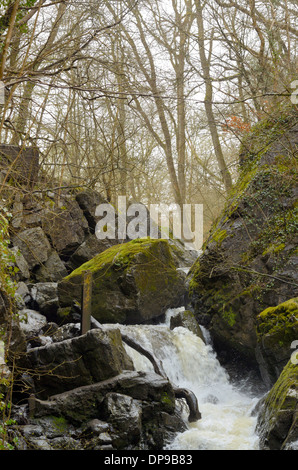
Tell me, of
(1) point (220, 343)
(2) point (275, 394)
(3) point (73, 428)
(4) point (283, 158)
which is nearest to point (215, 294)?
(1) point (220, 343)

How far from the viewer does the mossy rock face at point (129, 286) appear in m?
8.95

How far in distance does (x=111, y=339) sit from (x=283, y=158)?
199 inches

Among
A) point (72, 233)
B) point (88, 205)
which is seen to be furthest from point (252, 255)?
point (88, 205)

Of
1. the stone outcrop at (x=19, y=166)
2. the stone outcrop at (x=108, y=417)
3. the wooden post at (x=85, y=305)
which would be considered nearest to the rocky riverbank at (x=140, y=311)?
the stone outcrop at (x=108, y=417)

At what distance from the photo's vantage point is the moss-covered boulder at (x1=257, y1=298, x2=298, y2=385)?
254 inches

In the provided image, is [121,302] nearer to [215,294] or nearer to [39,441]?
[215,294]

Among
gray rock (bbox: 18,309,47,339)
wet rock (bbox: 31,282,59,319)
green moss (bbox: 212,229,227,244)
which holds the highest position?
green moss (bbox: 212,229,227,244)

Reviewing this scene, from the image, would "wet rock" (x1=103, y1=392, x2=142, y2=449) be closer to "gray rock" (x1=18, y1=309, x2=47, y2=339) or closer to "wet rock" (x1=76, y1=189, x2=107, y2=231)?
"gray rock" (x1=18, y1=309, x2=47, y2=339)

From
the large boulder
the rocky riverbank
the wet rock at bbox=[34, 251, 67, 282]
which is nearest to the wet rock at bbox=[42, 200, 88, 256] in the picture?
the rocky riverbank

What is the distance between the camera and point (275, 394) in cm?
544

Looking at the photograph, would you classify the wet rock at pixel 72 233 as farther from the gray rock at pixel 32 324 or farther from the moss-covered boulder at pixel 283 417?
the moss-covered boulder at pixel 283 417

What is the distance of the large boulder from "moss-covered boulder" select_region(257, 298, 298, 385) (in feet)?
7.32

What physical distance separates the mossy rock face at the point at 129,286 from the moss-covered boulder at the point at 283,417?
403 centimetres

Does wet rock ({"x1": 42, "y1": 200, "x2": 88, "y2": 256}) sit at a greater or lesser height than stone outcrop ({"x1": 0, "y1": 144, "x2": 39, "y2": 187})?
lesser
